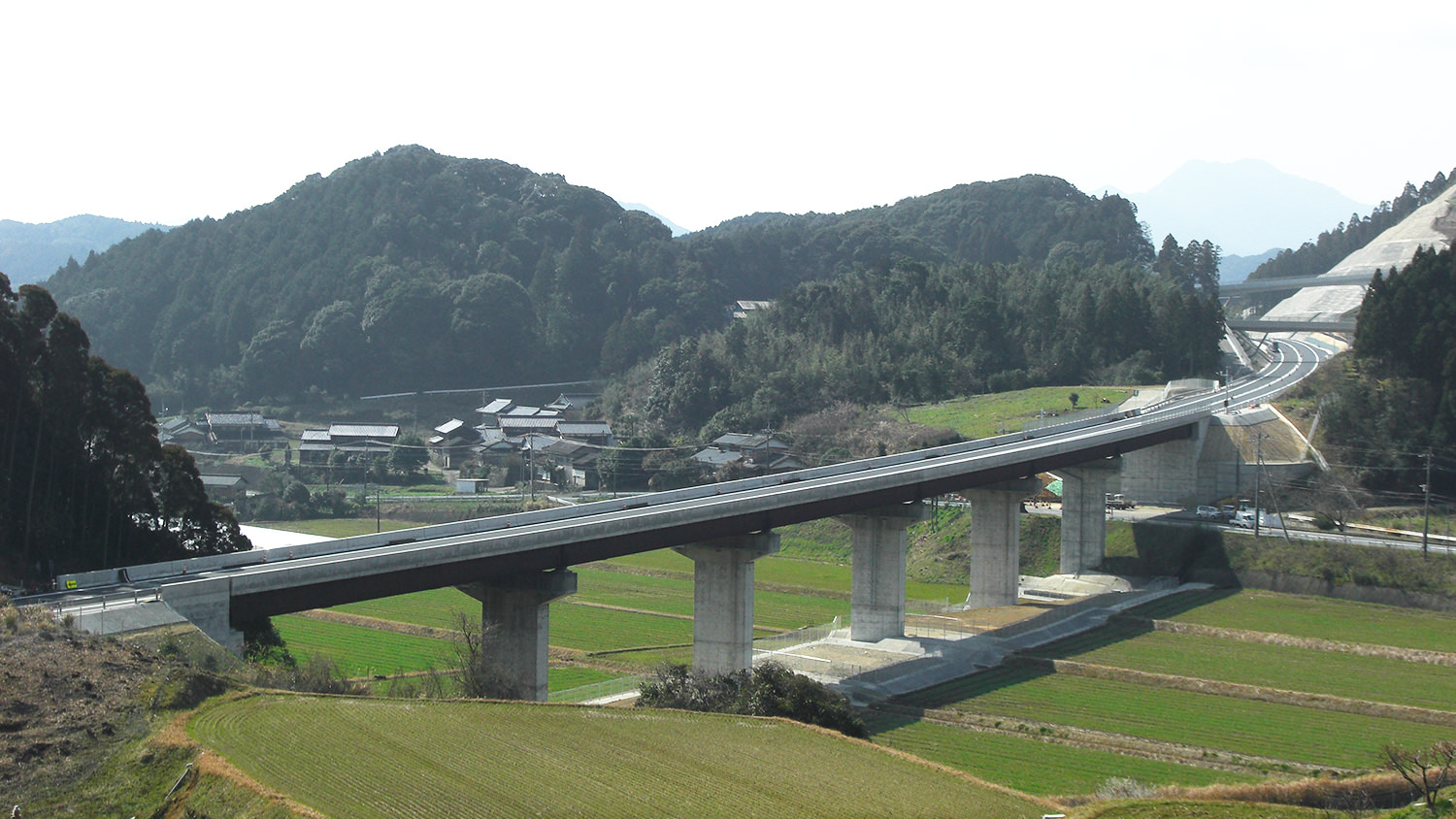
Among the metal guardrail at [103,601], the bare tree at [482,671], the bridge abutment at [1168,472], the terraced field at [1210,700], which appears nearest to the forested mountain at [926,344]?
the bridge abutment at [1168,472]

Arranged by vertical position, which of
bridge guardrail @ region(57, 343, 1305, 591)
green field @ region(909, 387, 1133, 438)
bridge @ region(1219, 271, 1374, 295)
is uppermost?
bridge @ region(1219, 271, 1374, 295)

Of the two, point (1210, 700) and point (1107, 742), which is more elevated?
point (1107, 742)

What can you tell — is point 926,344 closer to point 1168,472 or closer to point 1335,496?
point 1168,472

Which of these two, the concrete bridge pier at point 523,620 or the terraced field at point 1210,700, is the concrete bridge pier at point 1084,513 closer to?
the terraced field at point 1210,700

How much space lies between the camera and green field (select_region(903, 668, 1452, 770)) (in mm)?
35562

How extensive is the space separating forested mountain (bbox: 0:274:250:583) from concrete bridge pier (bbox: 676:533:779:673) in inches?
622

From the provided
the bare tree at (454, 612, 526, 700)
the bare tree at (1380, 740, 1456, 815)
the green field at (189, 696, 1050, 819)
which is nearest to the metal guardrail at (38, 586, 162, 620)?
the green field at (189, 696, 1050, 819)

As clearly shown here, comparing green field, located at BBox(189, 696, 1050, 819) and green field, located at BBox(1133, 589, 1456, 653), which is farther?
green field, located at BBox(1133, 589, 1456, 653)

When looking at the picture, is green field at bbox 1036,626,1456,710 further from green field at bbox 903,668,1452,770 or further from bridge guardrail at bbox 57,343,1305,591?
bridge guardrail at bbox 57,343,1305,591

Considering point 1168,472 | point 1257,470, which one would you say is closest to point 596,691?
point 1257,470

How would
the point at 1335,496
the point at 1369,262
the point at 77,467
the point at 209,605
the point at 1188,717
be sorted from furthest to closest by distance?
the point at 1369,262 → the point at 1335,496 → the point at 77,467 → the point at 1188,717 → the point at 209,605

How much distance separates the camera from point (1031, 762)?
3388 cm

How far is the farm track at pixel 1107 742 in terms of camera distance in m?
33.4

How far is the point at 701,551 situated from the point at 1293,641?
24.5 m
